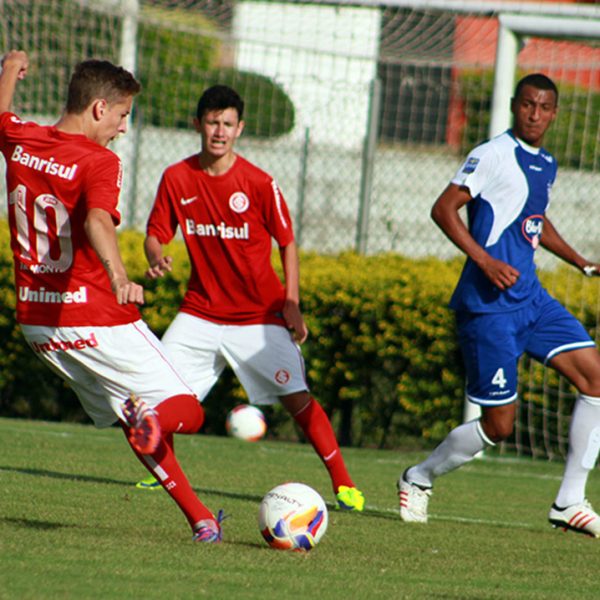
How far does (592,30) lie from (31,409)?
5.82 m

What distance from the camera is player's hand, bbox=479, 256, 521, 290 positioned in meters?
6.98

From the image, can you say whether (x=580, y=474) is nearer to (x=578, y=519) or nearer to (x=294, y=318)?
(x=578, y=519)

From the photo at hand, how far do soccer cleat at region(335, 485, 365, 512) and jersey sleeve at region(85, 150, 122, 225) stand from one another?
259 cm

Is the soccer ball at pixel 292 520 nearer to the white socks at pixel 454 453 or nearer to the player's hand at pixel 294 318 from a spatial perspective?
the white socks at pixel 454 453

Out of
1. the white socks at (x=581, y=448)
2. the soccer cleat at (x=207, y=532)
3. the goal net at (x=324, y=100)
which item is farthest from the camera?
the goal net at (x=324, y=100)

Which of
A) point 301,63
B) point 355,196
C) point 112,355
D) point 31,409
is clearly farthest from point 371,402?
point 301,63

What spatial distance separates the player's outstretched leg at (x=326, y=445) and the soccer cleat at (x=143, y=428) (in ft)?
7.71

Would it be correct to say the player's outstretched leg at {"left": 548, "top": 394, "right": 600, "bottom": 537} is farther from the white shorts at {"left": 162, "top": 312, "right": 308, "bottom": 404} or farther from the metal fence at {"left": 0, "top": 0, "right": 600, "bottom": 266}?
the metal fence at {"left": 0, "top": 0, "right": 600, "bottom": 266}

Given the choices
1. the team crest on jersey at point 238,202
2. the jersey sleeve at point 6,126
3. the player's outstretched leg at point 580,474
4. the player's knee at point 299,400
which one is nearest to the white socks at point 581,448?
the player's outstretched leg at point 580,474

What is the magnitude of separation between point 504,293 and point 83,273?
2.50m

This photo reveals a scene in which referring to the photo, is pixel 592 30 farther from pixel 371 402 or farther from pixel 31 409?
Result: pixel 31 409

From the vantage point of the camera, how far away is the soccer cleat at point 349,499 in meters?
7.50

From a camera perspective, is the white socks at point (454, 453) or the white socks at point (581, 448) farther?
the white socks at point (454, 453)

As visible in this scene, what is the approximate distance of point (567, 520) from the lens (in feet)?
23.1
